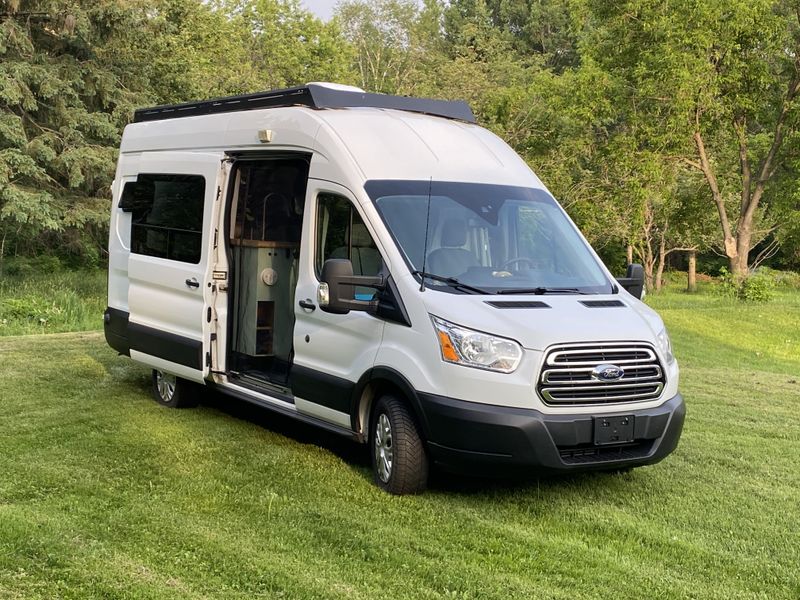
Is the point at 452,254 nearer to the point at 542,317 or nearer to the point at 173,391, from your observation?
the point at 542,317

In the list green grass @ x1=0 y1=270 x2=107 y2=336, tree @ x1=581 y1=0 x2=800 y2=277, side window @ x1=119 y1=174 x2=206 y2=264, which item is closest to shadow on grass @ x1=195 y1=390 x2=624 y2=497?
side window @ x1=119 y1=174 x2=206 y2=264

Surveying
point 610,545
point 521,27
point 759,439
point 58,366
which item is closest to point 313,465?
point 610,545

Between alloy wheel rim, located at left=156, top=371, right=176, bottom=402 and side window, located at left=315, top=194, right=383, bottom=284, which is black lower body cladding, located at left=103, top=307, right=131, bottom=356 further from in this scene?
side window, located at left=315, top=194, right=383, bottom=284

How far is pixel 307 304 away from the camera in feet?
21.6

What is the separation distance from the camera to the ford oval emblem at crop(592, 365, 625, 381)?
5426 millimetres

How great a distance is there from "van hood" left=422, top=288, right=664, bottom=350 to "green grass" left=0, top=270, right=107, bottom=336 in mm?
11236

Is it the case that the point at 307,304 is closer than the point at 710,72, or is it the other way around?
the point at 307,304

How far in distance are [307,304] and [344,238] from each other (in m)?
0.56

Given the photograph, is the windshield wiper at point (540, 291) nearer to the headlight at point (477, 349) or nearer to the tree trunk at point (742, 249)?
the headlight at point (477, 349)

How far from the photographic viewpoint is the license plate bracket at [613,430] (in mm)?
5426

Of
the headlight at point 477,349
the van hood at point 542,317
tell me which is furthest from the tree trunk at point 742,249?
the headlight at point 477,349

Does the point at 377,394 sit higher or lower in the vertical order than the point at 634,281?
lower

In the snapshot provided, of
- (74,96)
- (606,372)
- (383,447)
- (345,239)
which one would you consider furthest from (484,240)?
(74,96)

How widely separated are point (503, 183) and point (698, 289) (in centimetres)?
3350
